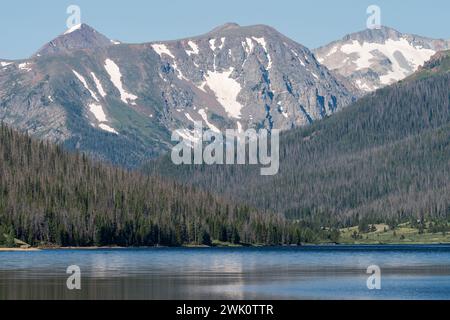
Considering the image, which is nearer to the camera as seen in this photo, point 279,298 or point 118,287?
point 279,298

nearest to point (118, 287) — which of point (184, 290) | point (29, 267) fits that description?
point (184, 290)

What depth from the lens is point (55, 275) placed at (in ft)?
550

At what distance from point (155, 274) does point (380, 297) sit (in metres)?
46.6

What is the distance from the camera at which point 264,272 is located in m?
190

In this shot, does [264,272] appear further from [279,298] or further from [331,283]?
[279,298]
